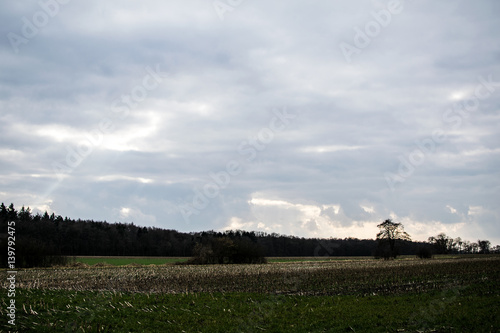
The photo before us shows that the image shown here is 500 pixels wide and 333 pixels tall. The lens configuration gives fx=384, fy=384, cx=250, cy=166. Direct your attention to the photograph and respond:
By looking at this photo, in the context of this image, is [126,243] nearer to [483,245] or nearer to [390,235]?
[390,235]

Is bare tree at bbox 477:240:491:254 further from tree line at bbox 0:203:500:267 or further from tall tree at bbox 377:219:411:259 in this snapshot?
→ tall tree at bbox 377:219:411:259

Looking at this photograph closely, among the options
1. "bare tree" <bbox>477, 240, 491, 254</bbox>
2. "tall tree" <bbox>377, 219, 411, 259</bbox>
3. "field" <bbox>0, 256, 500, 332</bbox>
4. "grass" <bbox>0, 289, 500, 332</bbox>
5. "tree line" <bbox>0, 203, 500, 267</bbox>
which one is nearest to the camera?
"grass" <bbox>0, 289, 500, 332</bbox>

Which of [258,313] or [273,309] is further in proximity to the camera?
[273,309]

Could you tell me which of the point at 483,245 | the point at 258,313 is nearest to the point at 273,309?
the point at 258,313

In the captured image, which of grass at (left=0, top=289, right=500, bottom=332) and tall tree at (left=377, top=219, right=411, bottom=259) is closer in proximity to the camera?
grass at (left=0, top=289, right=500, bottom=332)

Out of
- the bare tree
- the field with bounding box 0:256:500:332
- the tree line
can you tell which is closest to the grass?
the field with bounding box 0:256:500:332

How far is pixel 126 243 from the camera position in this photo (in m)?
125

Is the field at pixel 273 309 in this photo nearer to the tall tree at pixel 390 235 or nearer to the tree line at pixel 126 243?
the tree line at pixel 126 243

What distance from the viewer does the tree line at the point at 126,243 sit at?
57.7 metres

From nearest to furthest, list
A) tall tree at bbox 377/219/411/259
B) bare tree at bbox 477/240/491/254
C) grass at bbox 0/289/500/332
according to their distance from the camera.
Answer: grass at bbox 0/289/500/332 < tall tree at bbox 377/219/411/259 < bare tree at bbox 477/240/491/254

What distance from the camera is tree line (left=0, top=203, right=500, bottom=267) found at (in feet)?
189

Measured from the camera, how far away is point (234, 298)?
70.5ft

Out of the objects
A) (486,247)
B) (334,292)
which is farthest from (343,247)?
(334,292)

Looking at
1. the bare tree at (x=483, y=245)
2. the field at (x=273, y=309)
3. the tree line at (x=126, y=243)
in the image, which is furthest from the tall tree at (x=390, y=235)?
the bare tree at (x=483, y=245)
